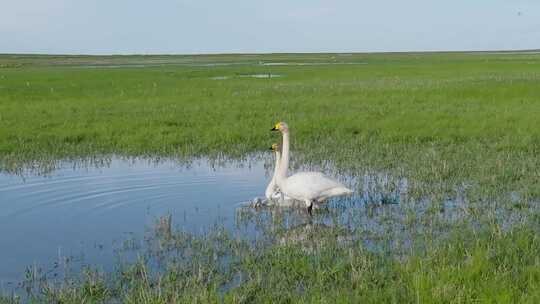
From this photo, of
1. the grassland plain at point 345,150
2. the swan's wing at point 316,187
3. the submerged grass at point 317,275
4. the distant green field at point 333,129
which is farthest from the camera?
the distant green field at point 333,129

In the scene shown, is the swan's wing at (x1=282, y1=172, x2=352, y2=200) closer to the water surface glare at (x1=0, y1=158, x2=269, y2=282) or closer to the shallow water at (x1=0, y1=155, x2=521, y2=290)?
the shallow water at (x1=0, y1=155, x2=521, y2=290)

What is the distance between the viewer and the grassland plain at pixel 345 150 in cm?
602

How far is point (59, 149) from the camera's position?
15695 mm

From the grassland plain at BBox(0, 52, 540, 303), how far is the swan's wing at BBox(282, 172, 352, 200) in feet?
4.78

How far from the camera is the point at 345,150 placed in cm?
1473

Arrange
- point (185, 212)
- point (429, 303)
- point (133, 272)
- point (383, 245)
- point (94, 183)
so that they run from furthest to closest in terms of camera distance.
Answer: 1. point (94, 183)
2. point (185, 212)
3. point (383, 245)
4. point (133, 272)
5. point (429, 303)

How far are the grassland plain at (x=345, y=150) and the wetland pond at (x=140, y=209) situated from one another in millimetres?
835

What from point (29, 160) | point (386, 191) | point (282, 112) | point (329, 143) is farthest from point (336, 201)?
point (282, 112)

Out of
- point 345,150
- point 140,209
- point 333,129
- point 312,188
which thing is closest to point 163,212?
point 140,209

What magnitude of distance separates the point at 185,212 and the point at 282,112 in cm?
1223

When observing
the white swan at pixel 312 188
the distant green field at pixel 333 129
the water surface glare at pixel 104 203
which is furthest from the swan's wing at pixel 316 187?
the distant green field at pixel 333 129

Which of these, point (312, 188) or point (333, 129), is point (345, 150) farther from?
point (312, 188)

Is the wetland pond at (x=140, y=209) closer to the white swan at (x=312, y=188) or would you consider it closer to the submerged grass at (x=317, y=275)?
the white swan at (x=312, y=188)

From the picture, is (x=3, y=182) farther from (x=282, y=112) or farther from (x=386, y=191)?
(x=282, y=112)
